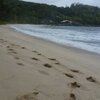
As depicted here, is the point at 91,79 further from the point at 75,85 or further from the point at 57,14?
the point at 57,14

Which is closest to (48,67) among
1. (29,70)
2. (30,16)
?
(29,70)

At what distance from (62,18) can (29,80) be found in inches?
4896

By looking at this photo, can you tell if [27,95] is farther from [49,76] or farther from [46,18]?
[46,18]

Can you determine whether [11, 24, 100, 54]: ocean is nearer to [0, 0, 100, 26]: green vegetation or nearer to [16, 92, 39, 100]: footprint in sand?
[16, 92, 39, 100]: footprint in sand

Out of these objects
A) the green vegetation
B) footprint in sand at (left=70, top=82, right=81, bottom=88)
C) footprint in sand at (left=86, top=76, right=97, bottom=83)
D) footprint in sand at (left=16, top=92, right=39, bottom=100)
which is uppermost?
footprint in sand at (left=16, top=92, right=39, bottom=100)

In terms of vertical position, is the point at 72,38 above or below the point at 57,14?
above

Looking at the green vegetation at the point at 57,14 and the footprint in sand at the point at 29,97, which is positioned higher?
the footprint in sand at the point at 29,97

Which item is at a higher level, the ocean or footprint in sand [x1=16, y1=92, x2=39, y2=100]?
footprint in sand [x1=16, y1=92, x2=39, y2=100]

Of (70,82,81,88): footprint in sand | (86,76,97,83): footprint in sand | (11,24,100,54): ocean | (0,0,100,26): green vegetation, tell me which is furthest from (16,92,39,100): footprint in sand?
(0,0,100,26): green vegetation

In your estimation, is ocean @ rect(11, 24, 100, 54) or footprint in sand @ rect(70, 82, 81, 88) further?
ocean @ rect(11, 24, 100, 54)

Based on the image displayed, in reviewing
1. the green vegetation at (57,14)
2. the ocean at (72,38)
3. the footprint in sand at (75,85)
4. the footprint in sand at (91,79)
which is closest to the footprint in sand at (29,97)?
the footprint in sand at (75,85)

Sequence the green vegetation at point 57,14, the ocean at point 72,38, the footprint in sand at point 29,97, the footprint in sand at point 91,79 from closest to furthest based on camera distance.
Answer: the footprint in sand at point 29,97 → the footprint in sand at point 91,79 → the ocean at point 72,38 → the green vegetation at point 57,14

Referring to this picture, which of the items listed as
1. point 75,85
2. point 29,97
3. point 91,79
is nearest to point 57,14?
point 91,79

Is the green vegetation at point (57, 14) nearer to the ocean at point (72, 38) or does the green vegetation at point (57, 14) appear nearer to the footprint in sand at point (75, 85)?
the ocean at point (72, 38)
